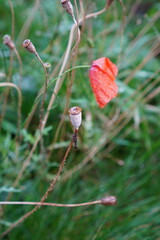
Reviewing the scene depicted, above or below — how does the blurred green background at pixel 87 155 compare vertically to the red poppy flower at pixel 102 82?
below

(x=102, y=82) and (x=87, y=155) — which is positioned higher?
(x=102, y=82)

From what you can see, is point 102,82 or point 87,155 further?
point 87,155

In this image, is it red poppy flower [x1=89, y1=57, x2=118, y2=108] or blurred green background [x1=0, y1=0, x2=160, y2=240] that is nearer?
red poppy flower [x1=89, y1=57, x2=118, y2=108]

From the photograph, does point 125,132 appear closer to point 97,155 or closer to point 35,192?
point 97,155

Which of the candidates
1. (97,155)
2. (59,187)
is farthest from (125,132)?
(59,187)

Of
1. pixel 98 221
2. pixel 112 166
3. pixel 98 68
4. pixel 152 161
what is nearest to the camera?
pixel 98 68

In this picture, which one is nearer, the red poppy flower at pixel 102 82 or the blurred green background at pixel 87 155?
the red poppy flower at pixel 102 82

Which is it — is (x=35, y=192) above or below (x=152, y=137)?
above

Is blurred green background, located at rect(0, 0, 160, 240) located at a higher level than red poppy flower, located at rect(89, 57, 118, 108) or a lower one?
lower
